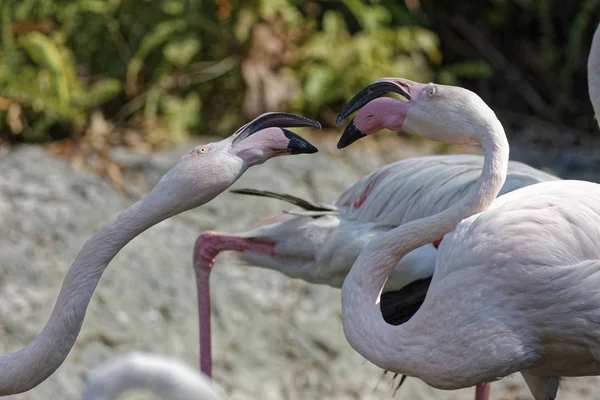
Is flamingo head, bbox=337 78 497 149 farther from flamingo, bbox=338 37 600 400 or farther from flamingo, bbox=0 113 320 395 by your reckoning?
flamingo, bbox=0 113 320 395

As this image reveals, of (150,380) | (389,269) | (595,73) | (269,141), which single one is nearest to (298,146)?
(269,141)

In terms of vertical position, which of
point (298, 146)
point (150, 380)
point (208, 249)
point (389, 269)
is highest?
point (150, 380)

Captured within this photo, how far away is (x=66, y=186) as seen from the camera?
17.6 ft

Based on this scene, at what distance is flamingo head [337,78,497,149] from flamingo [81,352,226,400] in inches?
48.7

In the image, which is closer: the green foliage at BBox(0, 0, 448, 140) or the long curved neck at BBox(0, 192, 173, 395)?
the long curved neck at BBox(0, 192, 173, 395)

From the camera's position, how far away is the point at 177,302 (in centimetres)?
480

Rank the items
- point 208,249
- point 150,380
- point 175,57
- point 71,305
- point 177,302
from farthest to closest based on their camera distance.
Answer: point 175,57 < point 177,302 < point 208,249 < point 71,305 < point 150,380

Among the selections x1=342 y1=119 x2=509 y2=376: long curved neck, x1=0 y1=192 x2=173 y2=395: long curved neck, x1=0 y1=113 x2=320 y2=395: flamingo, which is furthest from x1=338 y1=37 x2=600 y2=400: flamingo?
x1=0 y1=192 x2=173 y2=395: long curved neck

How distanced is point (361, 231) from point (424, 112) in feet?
2.58

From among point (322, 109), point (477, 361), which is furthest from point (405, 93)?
point (322, 109)

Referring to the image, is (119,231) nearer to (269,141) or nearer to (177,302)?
(269,141)

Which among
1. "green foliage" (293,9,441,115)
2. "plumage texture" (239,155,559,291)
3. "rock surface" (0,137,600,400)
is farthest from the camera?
"green foliage" (293,9,441,115)

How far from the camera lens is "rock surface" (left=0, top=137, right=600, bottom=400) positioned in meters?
4.59

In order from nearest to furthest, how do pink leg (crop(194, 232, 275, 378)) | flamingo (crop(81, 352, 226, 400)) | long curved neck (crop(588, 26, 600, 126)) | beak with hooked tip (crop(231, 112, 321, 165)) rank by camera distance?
flamingo (crop(81, 352, 226, 400)) < beak with hooked tip (crop(231, 112, 321, 165)) < long curved neck (crop(588, 26, 600, 126)) < pink leg (crop(194, 232, 275, 378))
